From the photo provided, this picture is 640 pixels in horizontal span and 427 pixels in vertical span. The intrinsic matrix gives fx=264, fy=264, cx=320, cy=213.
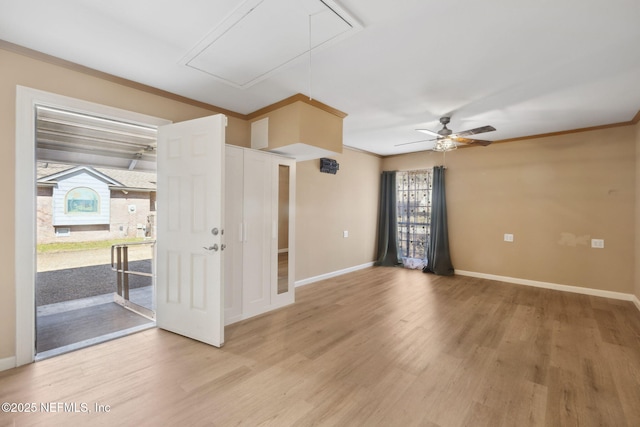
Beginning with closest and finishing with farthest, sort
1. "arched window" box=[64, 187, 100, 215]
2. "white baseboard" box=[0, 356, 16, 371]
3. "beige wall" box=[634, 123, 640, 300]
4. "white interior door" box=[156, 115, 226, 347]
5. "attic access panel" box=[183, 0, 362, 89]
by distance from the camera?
"attic access panel" box=[183, 0, 362, 89]
"white baseboard" box=[0, 356, 16, 371]
"white interior door" box=[156, 115, 226, 347]
"beige wall" box=[634, 123, 640, 300]
"arched window" box=[64, 187, 100, 215]

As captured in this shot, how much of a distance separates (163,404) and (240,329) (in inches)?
45.3

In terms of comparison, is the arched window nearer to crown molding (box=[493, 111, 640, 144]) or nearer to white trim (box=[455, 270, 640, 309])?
white trim (box=[455, 270, 640, 309])

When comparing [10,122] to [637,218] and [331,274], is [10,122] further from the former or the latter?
[637,218]

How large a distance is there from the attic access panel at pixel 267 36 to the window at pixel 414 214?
444cm

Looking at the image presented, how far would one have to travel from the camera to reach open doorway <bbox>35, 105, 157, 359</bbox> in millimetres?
2949

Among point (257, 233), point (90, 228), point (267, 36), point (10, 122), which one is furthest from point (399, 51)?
point (90, 228)

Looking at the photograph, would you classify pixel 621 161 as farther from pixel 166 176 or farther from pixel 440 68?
pixel 166 176

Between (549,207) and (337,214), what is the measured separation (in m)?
3.61

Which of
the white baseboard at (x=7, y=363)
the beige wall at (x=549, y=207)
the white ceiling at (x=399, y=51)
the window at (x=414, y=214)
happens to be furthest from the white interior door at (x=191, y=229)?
the beige wall at (x=549, y=207)

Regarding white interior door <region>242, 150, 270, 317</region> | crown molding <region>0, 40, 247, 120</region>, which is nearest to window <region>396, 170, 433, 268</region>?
white interior door <region>242, 150, 270, 317</region>

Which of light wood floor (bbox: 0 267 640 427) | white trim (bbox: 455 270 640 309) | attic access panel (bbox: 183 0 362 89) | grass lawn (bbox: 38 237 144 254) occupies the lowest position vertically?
light wood floor (bbox: 0 267 640 427)

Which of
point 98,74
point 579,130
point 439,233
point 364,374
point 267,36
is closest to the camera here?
point 267,36

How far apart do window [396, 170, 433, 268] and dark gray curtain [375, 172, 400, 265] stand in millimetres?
142

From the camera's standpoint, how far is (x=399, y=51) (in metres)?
2.14
